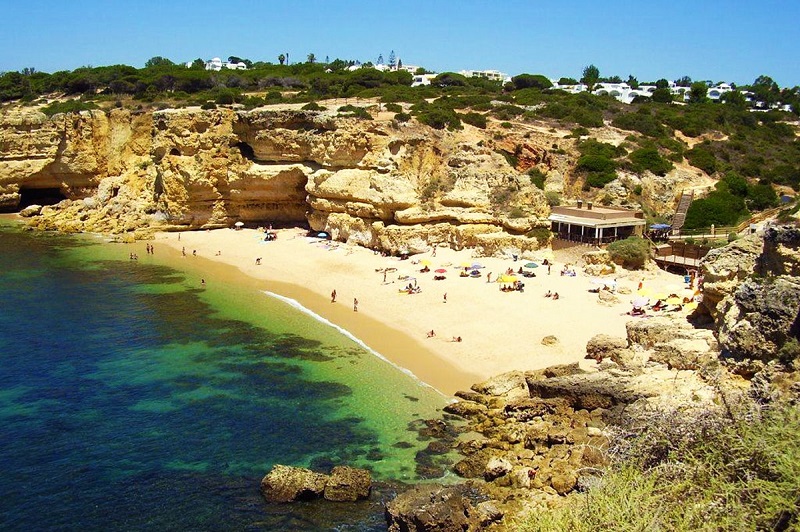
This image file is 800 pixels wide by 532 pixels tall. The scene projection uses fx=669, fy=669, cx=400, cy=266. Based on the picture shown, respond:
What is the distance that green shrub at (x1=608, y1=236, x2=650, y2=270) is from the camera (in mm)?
30812

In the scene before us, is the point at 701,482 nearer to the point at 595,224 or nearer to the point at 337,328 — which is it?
the point at 337,328

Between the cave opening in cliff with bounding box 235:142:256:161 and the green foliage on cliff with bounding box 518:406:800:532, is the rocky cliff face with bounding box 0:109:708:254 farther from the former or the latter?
the green foliage on cliff with bounding box 518:406:800:532

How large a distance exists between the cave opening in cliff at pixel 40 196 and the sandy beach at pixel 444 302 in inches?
732

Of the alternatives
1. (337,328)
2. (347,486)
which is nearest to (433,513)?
(347,486)

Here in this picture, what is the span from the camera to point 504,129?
48.8 m

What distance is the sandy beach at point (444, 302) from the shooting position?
853 inches

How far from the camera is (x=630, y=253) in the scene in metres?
30.8

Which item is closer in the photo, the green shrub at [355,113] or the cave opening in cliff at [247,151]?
the green shrub at [355,113]

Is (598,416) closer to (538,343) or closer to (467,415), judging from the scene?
(467,415)

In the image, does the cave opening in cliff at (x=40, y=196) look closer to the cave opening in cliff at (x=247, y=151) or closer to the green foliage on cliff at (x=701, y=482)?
the cave opening in cliff at (x=247, y=151)

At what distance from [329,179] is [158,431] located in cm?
2233

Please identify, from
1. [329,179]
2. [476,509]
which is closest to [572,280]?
[329,179]

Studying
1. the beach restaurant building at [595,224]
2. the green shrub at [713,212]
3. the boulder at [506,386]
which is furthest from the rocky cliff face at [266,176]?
the boulder at [506,386]

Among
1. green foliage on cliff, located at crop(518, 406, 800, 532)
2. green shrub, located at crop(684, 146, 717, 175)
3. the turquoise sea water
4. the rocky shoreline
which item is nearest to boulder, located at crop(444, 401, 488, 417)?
the rocky shoreline
